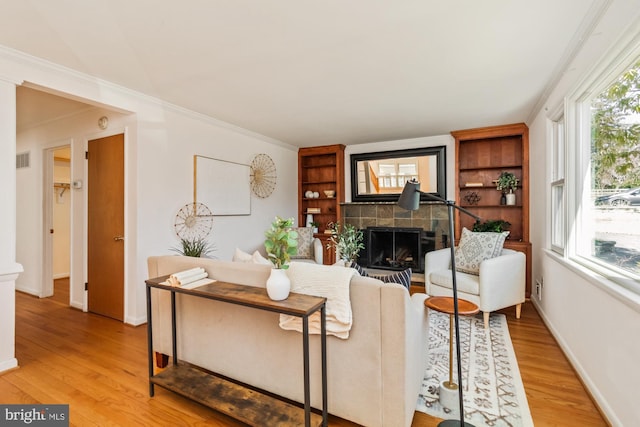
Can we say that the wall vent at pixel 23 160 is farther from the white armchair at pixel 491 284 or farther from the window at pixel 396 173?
the white armchair at pixel 491 284

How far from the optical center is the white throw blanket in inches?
58.7

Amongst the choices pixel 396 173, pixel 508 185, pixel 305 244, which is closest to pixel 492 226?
pixel 508 185

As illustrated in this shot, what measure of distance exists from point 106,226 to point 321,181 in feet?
11.3

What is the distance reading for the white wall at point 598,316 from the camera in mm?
1500

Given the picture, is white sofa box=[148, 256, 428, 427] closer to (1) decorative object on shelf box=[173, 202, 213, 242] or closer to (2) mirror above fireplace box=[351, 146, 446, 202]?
(1) decorative object on shelf box=[173, 202, 213, 242]

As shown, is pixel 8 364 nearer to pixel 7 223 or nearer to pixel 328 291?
pixel 7 223

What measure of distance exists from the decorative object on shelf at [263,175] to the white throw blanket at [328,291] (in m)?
3.21

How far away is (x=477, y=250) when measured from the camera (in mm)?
3422

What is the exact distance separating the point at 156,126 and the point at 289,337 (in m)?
2.77

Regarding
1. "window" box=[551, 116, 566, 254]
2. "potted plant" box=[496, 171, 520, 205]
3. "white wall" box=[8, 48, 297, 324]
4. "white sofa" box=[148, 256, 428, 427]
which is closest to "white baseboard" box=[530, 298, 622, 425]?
"window" box=[551, 116, 566, 254]

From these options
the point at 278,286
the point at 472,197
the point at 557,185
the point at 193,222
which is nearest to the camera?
the point at 278,286

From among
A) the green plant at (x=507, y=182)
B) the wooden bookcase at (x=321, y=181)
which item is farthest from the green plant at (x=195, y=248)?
the green plant at (x=507, y=182)

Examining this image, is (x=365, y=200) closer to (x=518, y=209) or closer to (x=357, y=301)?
(x=518, y=209)

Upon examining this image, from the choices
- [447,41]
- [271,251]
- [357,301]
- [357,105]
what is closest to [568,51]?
[447,41]
